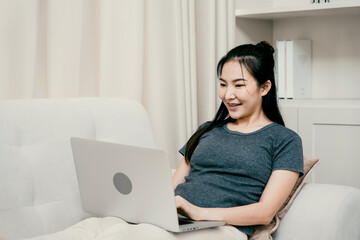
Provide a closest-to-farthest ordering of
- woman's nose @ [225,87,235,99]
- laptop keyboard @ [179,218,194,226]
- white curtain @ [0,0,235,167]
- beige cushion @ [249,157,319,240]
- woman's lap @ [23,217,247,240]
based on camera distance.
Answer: woman's lap @ [23,217,247,240] → laptop keyboard @ [179,218,194,226] → beige cushion @ [249,157,319,240] → woman's nose @ [225,87,235,99] → white curtain @ [0,0,235,167]

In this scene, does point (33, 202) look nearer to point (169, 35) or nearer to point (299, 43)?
point (169, 35)

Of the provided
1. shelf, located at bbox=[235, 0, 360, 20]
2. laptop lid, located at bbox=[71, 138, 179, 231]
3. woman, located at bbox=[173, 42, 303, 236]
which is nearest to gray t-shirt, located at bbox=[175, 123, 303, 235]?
woman, located at bbox=[173, 42, 303, 236]

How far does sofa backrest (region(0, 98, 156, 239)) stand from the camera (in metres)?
1.37

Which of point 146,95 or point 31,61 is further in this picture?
point 146,95

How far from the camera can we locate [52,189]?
1464 mm

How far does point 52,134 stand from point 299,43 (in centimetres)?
164

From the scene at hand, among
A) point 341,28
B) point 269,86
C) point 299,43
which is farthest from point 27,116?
point 341,28

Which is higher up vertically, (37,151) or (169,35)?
(169,35)

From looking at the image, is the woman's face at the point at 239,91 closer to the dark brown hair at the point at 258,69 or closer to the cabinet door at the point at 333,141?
the dark brown hair at the point at 258,69

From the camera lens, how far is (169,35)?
235 centimetres

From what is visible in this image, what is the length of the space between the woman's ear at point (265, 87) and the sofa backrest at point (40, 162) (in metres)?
0.49

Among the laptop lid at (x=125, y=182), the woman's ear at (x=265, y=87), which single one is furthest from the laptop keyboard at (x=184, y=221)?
the woman's ear at (x=265, y=87)

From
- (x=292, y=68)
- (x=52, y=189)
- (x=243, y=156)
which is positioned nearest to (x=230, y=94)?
(x=243, y=156)

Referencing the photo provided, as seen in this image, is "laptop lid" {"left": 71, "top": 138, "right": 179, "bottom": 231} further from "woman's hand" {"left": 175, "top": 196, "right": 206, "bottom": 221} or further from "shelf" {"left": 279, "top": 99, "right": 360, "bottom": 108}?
"shelf" {"left": 279, "top": 99, "right": 360, "bottom": 108}
